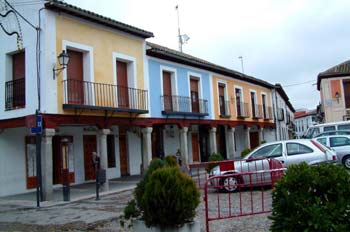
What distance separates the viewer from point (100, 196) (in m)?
13.4

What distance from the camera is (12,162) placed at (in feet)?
49.9

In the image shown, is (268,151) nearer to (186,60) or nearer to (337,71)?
(186,60)

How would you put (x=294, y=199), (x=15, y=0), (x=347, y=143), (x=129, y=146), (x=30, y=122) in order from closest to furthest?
(x=294, y=199) → (x=30, y=122) → (x=15, y=0) → (x=347, y=143) → (x=129, y=146)

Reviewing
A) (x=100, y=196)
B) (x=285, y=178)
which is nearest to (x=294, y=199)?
(x=285, y=178)

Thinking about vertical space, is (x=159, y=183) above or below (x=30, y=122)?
below

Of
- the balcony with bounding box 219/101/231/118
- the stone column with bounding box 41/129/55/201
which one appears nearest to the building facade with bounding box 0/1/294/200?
the stone column with bounding box 41/129/55/201

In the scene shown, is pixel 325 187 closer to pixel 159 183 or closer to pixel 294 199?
pixel 294 199

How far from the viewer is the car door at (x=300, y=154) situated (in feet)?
40.5

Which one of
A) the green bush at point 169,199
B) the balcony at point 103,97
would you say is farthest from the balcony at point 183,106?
the green bush at point 169,199

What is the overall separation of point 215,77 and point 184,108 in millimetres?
4584

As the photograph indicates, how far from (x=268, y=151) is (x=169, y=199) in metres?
7.84

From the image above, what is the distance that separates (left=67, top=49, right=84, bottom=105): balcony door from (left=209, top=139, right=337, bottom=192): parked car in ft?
18.4

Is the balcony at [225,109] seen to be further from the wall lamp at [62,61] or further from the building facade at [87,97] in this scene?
the wall lamp at [62,61]

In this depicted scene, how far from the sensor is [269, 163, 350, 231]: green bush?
3928 millimetres
